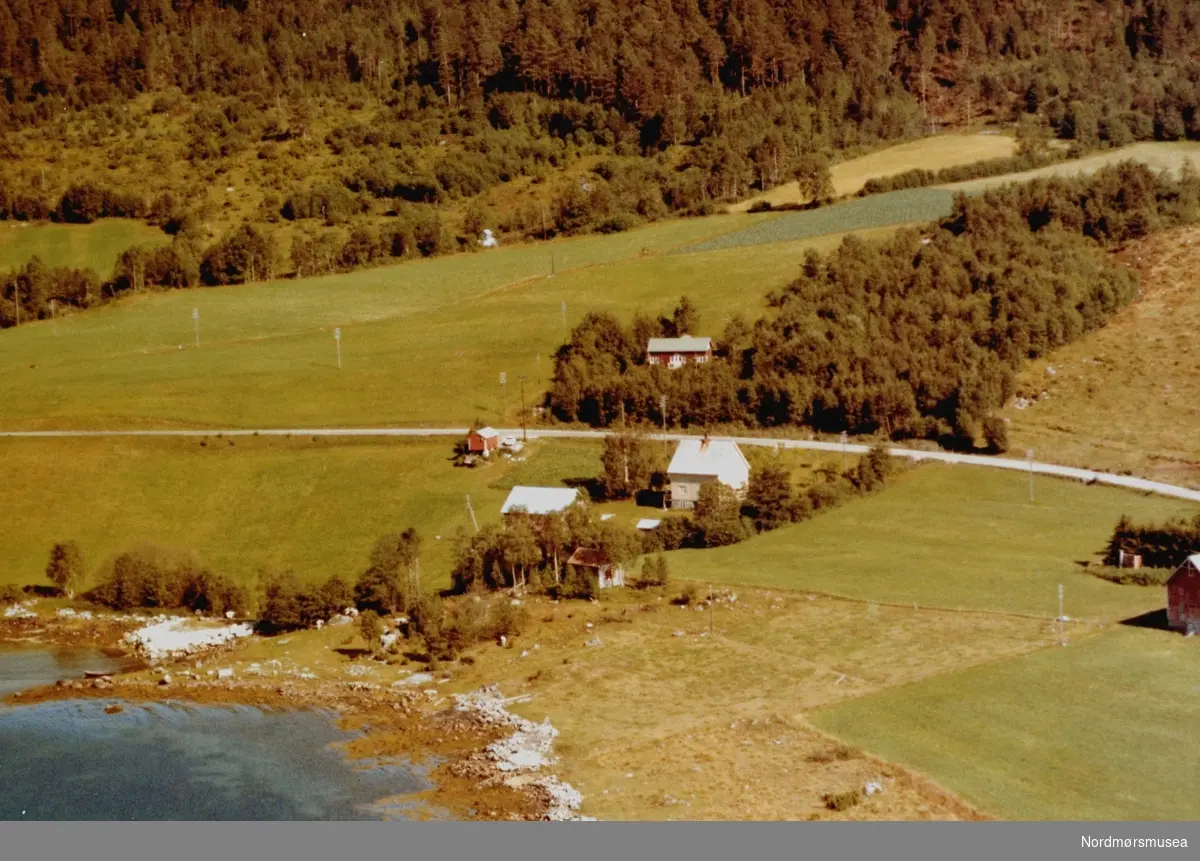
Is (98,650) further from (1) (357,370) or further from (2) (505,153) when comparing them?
(2) (505,153)

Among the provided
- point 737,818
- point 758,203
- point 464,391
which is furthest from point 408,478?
point 758,203

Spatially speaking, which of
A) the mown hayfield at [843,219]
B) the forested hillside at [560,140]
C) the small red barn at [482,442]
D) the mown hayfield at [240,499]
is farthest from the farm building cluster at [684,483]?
the forested hillside at [560,140]

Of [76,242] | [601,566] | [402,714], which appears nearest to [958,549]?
[601,566]

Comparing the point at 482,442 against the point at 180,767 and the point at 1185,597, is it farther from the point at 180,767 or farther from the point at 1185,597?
the point at 1185,597

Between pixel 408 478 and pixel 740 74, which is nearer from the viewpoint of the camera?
pixel 408 478

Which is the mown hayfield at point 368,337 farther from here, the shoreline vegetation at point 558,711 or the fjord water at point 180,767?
the fjord water at point 180,767

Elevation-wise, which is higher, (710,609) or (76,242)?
(76,242)
